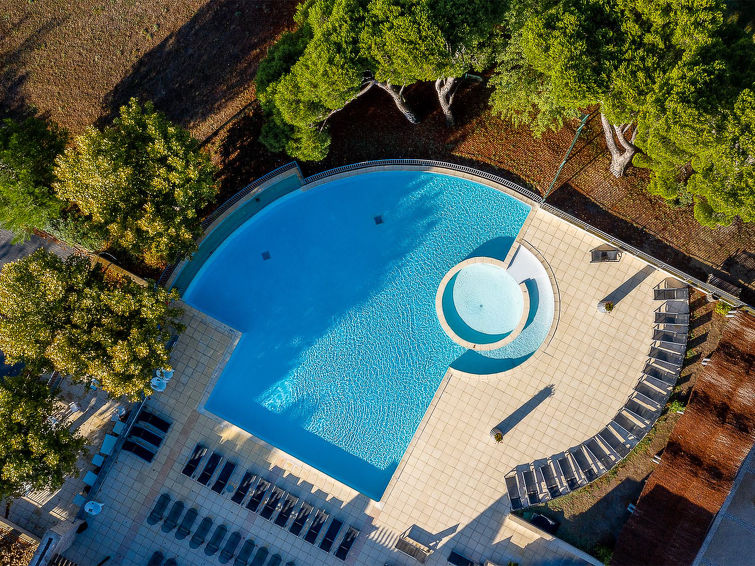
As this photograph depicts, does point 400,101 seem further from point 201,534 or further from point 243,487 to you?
point 201,534

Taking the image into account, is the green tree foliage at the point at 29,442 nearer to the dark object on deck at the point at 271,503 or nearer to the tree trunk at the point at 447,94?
the dark object on deck at the point at 271,503

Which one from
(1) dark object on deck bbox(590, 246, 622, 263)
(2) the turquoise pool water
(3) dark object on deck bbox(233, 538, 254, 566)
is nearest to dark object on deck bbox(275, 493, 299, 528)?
(3) dark object on deck bbox(233, 538, 254, 566)

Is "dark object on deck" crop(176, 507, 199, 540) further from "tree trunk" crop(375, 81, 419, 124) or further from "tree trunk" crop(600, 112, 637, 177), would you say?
"tree trunk" crop(600, 112, 637, 177)

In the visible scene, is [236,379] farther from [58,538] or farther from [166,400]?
[58,538]

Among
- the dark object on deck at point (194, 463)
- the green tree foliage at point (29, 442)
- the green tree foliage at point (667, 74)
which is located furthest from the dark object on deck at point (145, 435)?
the green tree foliage at point (667, 74)

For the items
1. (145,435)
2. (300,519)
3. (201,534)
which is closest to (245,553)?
(201,534)

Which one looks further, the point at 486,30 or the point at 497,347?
the point at 497,347

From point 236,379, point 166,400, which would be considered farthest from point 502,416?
point 166,400

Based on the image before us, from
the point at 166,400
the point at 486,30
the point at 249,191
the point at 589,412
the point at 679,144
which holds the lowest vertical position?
the point at 166,400

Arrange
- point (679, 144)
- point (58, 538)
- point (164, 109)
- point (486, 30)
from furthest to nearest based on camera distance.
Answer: point (164, 109), point (58, 538), point (486, 30), point (679, 144)
